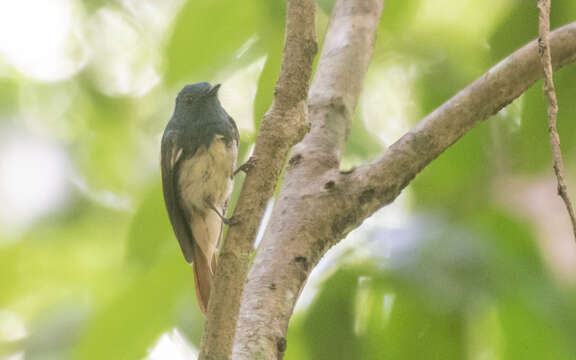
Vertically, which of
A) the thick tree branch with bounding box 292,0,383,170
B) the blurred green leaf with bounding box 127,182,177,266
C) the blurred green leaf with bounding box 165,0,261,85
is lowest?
the blurred green leaf with bounding box 127,182,177,266

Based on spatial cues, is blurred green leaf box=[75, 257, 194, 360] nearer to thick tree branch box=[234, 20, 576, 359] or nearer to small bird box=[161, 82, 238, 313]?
thick tree branch box=[234, 20, 576, 359]

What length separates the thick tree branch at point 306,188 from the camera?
1673 millimetres

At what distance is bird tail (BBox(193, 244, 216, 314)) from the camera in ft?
7.23

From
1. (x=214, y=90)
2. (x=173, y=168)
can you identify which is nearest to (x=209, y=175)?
(x=173, y=168)

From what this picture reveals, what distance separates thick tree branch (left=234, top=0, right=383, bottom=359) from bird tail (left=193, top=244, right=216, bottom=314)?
1.17ft

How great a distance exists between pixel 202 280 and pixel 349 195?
0.73 metres

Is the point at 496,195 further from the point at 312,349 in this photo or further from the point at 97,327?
the point at 97,327

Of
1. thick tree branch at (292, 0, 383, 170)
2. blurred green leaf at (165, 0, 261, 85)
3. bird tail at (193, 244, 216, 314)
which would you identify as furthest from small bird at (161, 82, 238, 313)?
blurred green leaf at (165, 0, 261, 85)

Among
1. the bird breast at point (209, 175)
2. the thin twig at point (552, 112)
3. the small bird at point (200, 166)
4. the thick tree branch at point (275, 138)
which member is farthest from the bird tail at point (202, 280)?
the thin twig at point (552, 112)

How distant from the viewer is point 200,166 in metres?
2.97

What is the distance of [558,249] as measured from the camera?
150 cm

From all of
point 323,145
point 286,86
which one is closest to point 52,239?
point 323,145

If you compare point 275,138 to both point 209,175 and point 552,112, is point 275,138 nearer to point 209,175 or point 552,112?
point 552,112

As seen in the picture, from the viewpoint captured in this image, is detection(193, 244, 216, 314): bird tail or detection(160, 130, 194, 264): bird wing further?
detection(160, 130, 194, 264): bird wing
